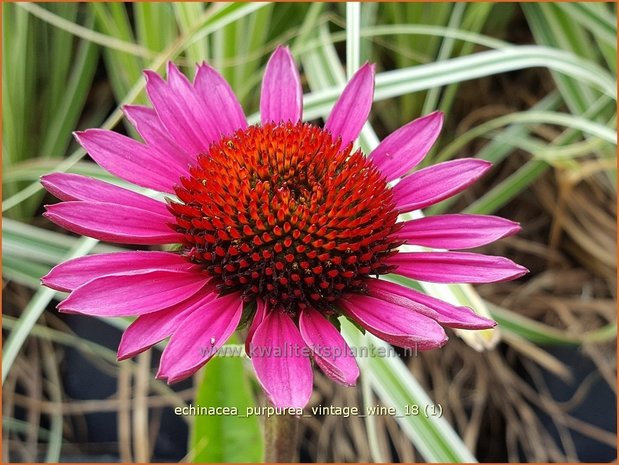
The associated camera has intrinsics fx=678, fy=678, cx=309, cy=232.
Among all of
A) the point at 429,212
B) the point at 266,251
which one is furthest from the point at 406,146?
the point at 429,212

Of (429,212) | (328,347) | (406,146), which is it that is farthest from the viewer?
(429,212)

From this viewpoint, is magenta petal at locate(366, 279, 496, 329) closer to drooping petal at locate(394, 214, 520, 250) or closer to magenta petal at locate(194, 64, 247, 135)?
drooping petal at locate(394, 214, 520, 250)

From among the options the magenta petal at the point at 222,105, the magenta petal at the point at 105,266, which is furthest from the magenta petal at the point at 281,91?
the magenta petal at the point at 105,266

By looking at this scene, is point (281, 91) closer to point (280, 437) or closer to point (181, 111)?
point (181, 111)

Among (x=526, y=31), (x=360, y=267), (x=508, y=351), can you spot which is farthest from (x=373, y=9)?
(x=360, y=267)

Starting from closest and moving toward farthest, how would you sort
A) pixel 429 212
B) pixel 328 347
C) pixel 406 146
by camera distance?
→ pixel 328 347
pixel 406 146
pixel 429 212

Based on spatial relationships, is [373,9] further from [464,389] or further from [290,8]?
[464,389]

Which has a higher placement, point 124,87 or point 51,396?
point 124,87
